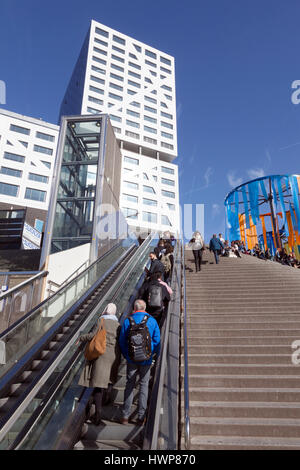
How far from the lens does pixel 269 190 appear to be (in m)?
22.2

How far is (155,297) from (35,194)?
134 ft

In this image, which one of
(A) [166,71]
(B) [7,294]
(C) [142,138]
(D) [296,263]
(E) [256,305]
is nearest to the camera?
(B) [7,294]

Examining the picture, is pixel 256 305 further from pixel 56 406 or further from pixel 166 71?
pixel 166 71

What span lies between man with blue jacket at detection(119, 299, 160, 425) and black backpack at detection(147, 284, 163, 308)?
1.70 metres

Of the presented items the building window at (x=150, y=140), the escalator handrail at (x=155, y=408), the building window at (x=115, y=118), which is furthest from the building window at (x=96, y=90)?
the escalator handrail at (x=155, y=408)

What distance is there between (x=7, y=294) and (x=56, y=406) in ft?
10.8

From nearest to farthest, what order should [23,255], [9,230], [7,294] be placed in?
1. [7,294]
2. [23,255]
3. [9,230]

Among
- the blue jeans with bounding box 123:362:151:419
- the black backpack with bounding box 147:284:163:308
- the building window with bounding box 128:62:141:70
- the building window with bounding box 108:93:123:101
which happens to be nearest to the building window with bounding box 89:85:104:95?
the building window with bounding box 108:93:123:101

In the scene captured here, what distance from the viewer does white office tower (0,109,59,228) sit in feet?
134

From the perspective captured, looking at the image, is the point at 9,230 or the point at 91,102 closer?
the point at 9,230

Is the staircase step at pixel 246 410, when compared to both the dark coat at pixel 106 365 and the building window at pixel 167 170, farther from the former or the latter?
the building window at pixel 167 170

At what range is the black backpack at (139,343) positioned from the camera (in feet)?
11.8

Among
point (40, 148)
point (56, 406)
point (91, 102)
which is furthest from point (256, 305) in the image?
point (91, 102)

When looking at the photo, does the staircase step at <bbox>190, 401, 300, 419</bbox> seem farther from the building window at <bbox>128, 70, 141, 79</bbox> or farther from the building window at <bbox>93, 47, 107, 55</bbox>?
the building window at <bbox>128, 70, 141, 79</bbox>
